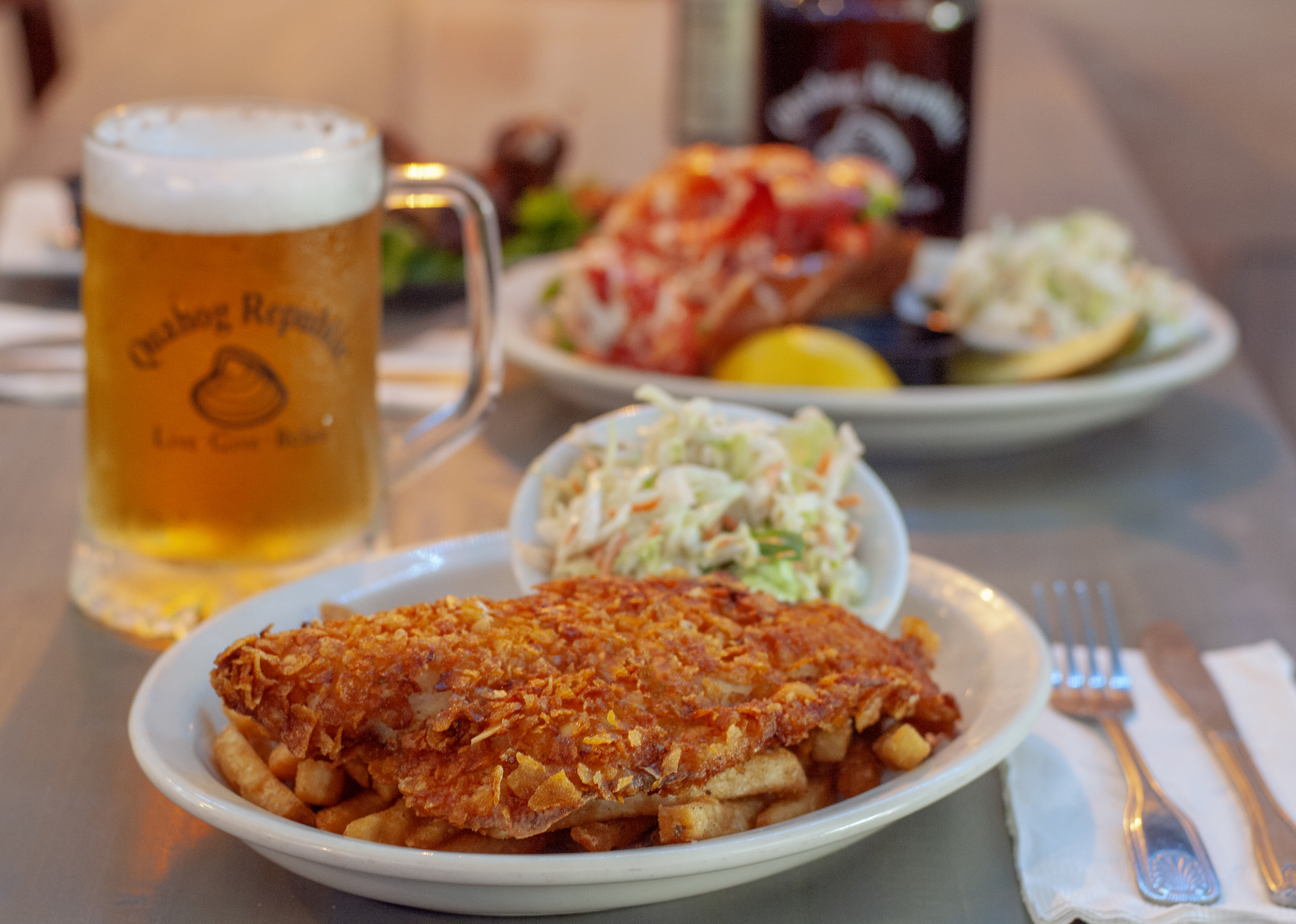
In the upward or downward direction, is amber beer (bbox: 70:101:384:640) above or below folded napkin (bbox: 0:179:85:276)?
above

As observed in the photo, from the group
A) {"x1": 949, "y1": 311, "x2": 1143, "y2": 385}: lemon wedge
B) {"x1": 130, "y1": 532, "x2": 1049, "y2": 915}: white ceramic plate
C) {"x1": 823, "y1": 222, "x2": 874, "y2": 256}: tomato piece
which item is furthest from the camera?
{"x1": 823, "y1": 222, "x2": 874, "y2": 256}: tomato piece

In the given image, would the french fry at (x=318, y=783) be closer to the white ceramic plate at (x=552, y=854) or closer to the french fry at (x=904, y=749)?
the white ceramic plate at (x=552, y=854)

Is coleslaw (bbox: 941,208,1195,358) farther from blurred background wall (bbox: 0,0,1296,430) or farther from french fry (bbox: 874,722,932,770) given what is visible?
blurred background wall (bbox: 0,0,1296,430)

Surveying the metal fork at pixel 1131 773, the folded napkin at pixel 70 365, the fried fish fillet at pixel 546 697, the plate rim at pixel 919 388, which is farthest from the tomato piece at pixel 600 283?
the fried fish fillet at pixel 546 697

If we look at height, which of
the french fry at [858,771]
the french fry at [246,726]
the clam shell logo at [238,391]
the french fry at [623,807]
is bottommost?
the french fry at [858,771]

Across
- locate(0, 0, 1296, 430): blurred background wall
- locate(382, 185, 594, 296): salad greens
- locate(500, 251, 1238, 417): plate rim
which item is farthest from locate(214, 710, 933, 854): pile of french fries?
locate(0, 0, 1296, 430): blurred background wall

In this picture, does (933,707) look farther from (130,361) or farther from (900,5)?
(900,5)
